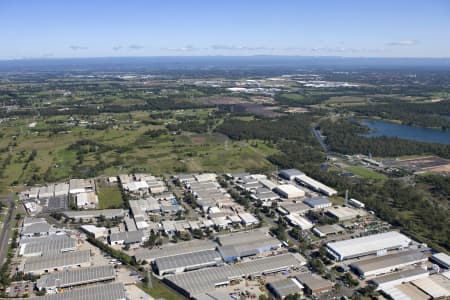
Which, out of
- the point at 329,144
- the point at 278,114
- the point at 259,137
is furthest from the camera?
the point at 278,114

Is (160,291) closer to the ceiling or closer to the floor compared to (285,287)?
closer to the floor

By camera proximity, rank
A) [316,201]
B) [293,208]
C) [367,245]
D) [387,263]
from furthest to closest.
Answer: [316,201]
[293,208]
[367,245]
[387,263]

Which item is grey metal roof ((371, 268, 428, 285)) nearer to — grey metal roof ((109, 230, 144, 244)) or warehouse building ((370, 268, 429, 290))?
warehouse building ((370, 268, 429, 290))

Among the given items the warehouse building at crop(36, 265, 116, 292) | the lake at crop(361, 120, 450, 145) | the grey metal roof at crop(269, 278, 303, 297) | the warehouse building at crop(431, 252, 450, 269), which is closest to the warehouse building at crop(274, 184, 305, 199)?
the warehouse building at crop(431, 252, 450, 269)

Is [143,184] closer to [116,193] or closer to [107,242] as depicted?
[116,193]

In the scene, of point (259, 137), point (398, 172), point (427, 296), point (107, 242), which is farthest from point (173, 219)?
point (259, 137)

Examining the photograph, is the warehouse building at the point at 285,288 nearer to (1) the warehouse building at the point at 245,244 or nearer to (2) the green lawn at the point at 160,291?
(1) the warehouse building at the point at 245,244

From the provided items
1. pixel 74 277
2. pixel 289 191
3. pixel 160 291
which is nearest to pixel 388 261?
pixel 289 191

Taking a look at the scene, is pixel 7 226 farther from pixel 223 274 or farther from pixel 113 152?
pixel 113 152
